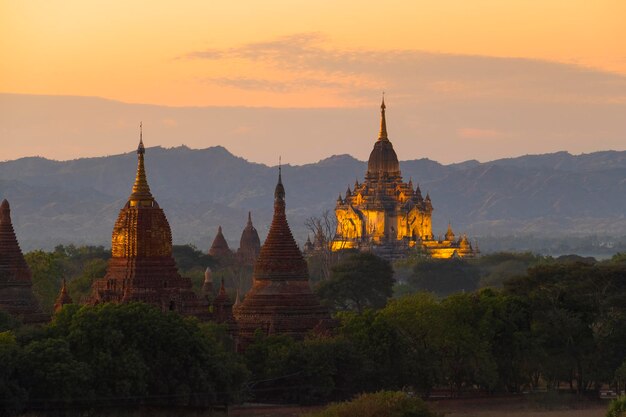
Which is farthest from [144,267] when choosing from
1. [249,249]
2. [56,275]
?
[249,249]

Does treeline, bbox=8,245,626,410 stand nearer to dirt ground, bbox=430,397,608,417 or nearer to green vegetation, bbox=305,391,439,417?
dirt ground, bbox=430,397,608,417

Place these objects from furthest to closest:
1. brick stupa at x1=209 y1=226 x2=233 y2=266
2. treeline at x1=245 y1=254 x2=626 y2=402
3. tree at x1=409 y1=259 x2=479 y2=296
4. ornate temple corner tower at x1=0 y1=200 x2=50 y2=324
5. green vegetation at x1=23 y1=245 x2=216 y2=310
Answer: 1. brick stupa at x1=209 y1=226 x2=233 y2=266
2. tree at x1=409 y1=259 x2=479 y2=296
3. green vegetation at x1=23 y1=245 x2=216 y2=310
4. ornate temple corner tower at x1=0 y1=200 x2=50 y2=324
5. treeline at x1=245 y1=254 x2=626 y2=402

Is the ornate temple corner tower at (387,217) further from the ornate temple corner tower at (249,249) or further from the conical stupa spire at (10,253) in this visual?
the conical stupa spire at (10,253)

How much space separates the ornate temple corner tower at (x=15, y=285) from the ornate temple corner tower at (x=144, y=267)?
261 cm

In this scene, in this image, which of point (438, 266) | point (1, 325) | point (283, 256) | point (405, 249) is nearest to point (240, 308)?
point (283, 256)

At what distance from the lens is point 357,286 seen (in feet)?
390

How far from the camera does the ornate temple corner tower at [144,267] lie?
260ft

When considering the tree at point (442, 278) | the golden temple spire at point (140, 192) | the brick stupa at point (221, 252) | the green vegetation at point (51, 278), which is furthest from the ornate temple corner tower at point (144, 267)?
the brick stupa at point (221, 252)

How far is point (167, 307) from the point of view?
7894cm

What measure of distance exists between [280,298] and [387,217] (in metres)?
106

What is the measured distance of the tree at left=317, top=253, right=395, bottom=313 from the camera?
118250 millimetres

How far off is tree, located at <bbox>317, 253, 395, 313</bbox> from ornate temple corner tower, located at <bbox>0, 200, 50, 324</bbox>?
1522 inches

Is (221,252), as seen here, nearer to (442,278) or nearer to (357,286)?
(442,278)

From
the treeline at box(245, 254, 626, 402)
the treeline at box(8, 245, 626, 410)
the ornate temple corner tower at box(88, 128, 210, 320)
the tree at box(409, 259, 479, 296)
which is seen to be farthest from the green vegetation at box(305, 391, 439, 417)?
the tree at box(409, 259, 479, 296)
